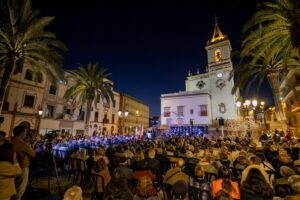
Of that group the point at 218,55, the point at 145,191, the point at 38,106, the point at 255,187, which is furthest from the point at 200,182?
the point at 218,55

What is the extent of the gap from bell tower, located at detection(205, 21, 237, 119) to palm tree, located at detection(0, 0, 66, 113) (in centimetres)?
3360

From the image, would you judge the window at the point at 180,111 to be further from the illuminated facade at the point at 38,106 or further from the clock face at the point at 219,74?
the illuminated facade at the point at 38,106

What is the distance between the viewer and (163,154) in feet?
25.8

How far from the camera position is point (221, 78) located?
39.3m

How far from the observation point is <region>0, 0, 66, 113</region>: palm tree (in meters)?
11.2

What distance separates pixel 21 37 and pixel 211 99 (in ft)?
119

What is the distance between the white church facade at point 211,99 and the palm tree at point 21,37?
2929cm

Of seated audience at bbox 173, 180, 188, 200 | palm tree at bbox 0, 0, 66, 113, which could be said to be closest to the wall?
palm tree at bbox 0, 0, 66, 113

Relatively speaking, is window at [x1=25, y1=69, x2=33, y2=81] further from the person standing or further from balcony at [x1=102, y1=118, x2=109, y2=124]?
the person standing

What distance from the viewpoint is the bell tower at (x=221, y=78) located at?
123ft

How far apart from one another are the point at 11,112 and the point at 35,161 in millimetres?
18346

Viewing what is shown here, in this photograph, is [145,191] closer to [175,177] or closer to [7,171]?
[175,177]

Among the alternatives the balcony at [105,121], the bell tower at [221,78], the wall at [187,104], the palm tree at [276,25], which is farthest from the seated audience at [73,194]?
the bell tower at [221,78]

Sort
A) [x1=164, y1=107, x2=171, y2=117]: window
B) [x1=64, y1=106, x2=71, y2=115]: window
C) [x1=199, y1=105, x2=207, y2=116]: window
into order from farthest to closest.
→ [x1=164, y1=107, x2=171, y2=117]: window
[x1=199, y1=105, x2=207, y2=116]: window
[x1=64, y1=106, x2=71, y2=115]: window
